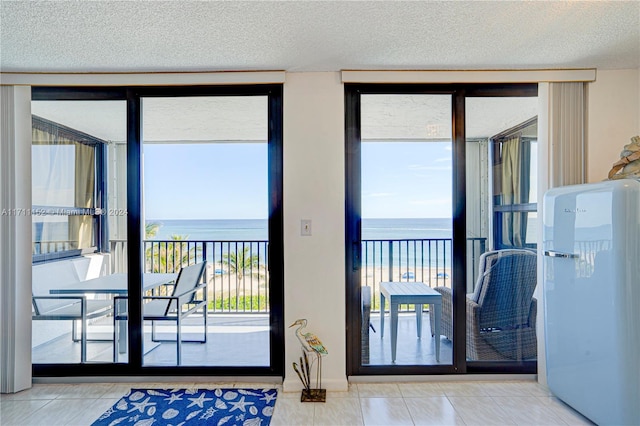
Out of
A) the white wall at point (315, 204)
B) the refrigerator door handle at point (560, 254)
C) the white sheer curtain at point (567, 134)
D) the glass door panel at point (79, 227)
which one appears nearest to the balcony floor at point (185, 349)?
the glass door panel at point (79, 227)

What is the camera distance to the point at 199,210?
Result: 2.92 meters

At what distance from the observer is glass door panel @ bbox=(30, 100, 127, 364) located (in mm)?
2719

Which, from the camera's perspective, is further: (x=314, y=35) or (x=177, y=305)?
(x=177, y=305)

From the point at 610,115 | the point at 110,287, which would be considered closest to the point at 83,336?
the point at 110,287

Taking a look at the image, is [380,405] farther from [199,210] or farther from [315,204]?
[199,210]

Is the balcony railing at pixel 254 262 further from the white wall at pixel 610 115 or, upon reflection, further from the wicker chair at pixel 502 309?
the white wall at pixel 610 115

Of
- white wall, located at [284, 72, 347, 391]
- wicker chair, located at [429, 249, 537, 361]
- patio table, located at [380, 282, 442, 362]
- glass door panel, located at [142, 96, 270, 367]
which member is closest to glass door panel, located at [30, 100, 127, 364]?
glass door panel, located at [142, 96, 270, 367]

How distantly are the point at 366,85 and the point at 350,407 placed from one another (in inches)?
93.6

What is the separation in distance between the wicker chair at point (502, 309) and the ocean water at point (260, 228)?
1.55ft

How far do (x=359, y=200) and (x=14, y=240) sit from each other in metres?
2.64

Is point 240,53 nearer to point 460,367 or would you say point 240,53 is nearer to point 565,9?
point 565,9

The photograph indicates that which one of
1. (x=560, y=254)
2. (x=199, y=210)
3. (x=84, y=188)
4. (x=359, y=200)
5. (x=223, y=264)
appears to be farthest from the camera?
(x=223, y=264)

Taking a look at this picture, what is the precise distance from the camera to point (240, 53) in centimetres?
230

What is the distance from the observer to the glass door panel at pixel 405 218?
269 cm
